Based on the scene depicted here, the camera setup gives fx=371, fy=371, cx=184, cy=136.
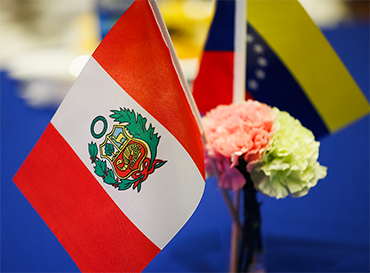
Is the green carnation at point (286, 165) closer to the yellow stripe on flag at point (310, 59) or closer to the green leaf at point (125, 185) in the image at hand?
the green leaf at point (125, 185)

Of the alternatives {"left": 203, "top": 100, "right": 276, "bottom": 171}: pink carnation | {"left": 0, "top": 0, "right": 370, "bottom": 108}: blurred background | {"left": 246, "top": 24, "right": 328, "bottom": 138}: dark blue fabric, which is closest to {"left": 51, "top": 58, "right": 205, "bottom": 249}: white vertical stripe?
{"left": 203, "top": 100, "right": 276, "bottom": 171}: pink carnation

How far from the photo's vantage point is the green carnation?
81 centimetres

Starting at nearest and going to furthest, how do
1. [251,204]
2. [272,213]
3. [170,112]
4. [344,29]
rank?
[170,112] → [251,204] → [272,213] → [344,29]

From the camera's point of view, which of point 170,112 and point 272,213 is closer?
point 170,112

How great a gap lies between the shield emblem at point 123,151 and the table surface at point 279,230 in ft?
0.96

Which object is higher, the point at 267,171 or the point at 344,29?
the point at 344,29

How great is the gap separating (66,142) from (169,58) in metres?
0.30

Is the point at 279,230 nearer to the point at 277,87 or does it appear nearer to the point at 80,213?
the point at 277,87

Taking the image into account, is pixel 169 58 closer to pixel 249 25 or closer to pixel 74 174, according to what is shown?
pixel 74 174

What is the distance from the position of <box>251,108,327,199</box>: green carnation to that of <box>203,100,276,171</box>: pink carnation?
0.02m

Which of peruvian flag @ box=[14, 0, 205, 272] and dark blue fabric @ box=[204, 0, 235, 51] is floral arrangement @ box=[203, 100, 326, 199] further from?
dark blue fabric @ box=[204, 0, 235, 51]

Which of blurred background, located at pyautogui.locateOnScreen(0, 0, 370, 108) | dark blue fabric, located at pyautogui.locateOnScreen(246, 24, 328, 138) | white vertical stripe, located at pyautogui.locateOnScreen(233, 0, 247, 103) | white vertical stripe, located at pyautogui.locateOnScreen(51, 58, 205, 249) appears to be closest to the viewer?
white vertical stripe, located at pyautogui.locateOnScreen(51, 58, 205, 249)

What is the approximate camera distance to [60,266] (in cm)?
115

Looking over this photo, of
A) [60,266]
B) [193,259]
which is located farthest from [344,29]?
[60,266]
